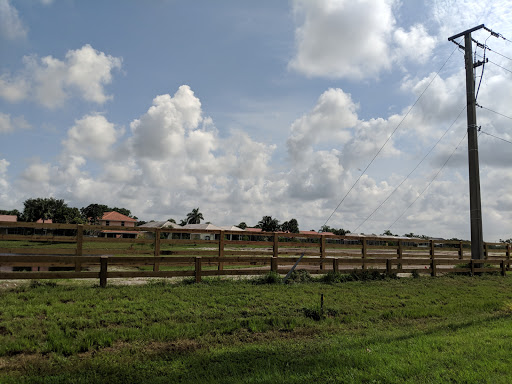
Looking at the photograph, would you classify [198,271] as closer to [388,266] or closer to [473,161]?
[388,266]

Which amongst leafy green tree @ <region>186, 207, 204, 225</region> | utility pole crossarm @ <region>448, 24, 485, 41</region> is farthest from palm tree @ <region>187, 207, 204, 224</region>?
utility pole crossarm @ <region>448, 24, 485, 41</region>

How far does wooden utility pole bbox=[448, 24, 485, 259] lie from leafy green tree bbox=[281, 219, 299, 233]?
303ft

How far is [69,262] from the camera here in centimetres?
942

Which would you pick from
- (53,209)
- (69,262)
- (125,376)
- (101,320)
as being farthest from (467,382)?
(53,209)

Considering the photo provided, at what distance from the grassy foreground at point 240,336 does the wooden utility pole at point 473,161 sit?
9562 millimetres

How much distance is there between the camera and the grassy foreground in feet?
15.5

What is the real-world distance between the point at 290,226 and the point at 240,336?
109 metres

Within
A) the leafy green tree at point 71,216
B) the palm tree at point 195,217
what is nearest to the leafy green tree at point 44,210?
the leafy green tree at point 71,216

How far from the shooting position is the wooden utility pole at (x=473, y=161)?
19.0m

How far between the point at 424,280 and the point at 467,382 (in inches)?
434

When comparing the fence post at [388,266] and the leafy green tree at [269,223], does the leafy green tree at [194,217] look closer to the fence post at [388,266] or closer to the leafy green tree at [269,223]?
the leafy green tree at [269,223]

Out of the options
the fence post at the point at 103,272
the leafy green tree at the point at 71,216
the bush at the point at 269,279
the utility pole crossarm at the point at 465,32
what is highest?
the utility pole crossarm at the point at 465,32

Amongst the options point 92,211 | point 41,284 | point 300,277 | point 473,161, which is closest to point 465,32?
point 473,161

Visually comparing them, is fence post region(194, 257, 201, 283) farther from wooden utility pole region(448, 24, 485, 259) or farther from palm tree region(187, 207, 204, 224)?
palm tree region(187, 207, 204, 224)
